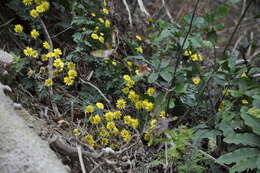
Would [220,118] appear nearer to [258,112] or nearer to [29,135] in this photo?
[258,112]

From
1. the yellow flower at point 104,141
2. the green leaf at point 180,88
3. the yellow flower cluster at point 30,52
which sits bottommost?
the yellow flower at point 104,141

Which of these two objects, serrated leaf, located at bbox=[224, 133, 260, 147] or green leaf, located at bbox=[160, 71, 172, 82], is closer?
serrated leaf, located at bbox=[224, 133, 260, 147]

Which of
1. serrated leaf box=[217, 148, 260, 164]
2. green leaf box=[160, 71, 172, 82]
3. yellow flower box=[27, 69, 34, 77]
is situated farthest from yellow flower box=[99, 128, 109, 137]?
serrated leaf box=[217, 148, 260, 164]

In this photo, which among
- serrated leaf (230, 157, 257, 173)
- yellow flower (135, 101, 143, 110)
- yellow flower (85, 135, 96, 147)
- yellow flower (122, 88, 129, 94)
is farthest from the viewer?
yellow flower (122, 88, 129, 94)

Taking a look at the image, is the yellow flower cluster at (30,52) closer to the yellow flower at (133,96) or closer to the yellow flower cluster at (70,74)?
the yellow flower cluster at (70,74)

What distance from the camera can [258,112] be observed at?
1.49 m

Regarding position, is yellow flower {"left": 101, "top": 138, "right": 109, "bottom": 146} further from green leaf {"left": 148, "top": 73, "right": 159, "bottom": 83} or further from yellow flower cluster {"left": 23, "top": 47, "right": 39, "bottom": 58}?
yellow flower cluster {"left": 23, "top": 47, "right": 39, "bottom": 58}

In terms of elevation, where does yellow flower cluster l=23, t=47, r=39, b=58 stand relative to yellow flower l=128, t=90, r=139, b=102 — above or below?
above

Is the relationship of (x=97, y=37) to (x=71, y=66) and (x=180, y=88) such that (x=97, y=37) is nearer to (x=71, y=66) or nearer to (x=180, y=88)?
(x=71, y=66)

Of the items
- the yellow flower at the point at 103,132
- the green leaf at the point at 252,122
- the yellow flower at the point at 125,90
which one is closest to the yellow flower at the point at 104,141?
the yellow flower at the point at 103,132

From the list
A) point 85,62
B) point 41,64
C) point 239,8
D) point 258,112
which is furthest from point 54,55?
point 239,8

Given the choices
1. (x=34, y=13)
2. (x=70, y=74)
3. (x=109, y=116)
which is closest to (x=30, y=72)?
(x=70, y=74)

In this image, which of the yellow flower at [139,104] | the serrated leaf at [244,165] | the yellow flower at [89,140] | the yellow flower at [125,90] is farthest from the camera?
the yellow flower at [125,90]

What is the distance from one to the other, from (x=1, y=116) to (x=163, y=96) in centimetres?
98
